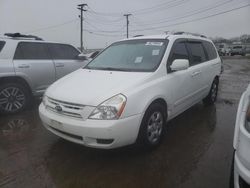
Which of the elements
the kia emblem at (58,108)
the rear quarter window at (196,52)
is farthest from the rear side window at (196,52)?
the kia emblem at (58,108)

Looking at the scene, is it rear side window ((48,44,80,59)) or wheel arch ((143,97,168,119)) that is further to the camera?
rear side window ((48,44,80,59))

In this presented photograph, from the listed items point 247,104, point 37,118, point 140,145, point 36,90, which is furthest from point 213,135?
point 36,90

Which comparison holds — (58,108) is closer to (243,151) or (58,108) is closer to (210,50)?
(243,151)

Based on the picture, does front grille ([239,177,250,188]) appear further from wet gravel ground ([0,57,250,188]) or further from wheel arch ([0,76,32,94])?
wheel arch ([0,76,32,94])

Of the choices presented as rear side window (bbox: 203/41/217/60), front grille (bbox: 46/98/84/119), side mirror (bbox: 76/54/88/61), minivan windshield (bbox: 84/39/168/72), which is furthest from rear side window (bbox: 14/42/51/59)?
rear side window (bbox: 203/41/217/60)

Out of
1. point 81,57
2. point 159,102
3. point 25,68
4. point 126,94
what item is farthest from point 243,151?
point 81,57

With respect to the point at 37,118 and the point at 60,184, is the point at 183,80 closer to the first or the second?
the point at 60,184

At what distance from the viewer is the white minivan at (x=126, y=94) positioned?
319cm

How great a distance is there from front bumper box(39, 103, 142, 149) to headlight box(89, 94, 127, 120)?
0.21 feet

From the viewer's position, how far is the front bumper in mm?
3113

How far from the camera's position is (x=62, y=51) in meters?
6.96

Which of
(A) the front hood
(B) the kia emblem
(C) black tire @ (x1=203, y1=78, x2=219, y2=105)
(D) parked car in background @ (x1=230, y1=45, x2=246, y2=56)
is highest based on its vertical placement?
(A) the front hood

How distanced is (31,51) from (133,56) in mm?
3090

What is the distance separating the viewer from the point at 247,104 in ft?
7.75
